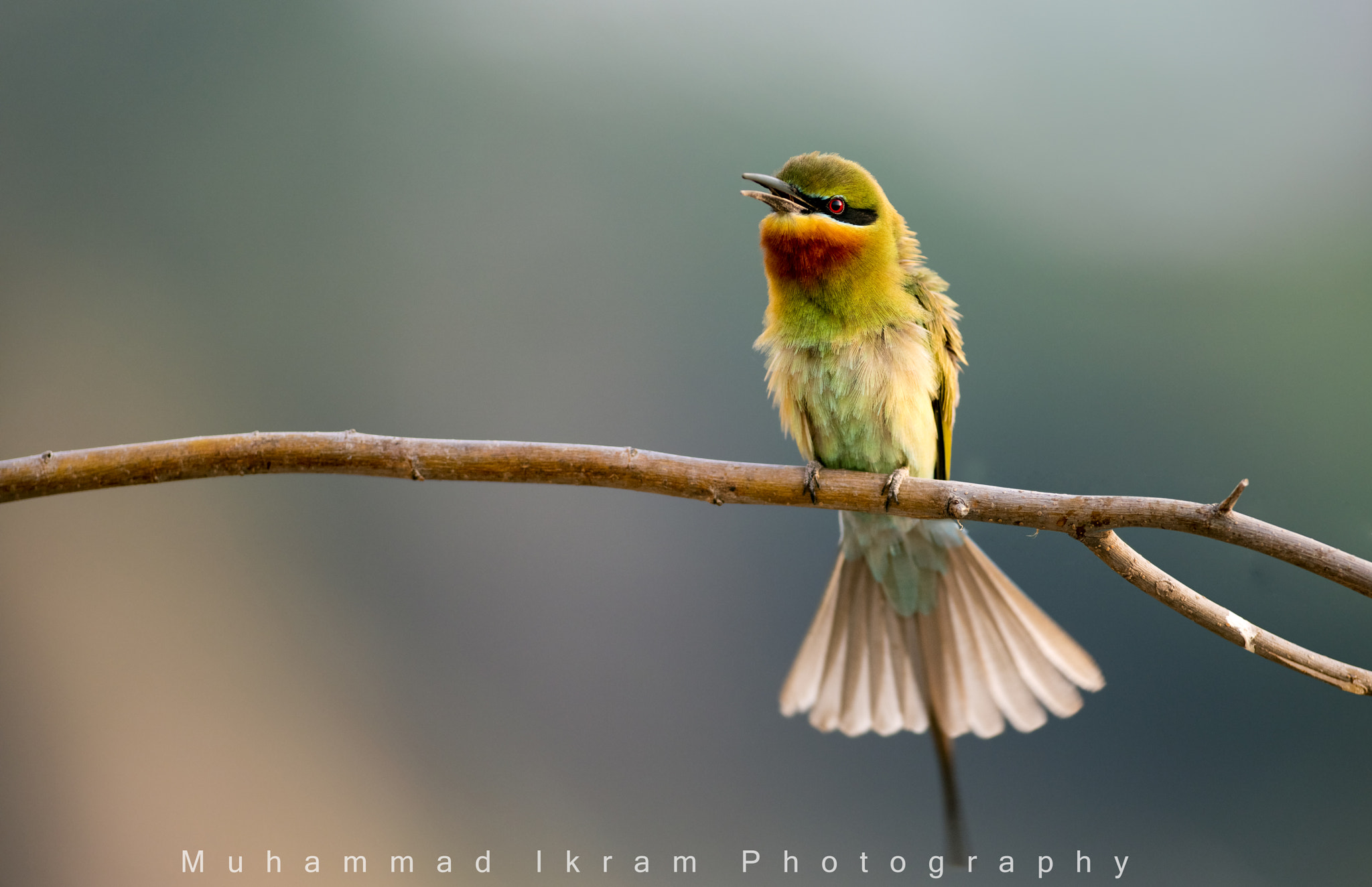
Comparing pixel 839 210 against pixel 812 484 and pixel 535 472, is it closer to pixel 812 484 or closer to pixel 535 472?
pixel 812 484

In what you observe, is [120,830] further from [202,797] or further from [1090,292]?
[1090,292]

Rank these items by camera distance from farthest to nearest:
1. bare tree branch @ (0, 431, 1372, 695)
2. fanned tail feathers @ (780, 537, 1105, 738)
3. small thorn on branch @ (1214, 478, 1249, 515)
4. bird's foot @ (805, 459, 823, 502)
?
fanned tail feathers @ (780, 537, 1105, 738) → bird's foot @ (805, 459, 823, 502) → bare tree branch @ (0, 431, 1372, 695) → small thorn on branch @ (1214, 478, 1249, 515)

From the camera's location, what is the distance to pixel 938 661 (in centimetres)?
145

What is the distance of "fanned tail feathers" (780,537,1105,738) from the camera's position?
1367 millimetres

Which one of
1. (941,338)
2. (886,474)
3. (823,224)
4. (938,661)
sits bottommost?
(938,661)

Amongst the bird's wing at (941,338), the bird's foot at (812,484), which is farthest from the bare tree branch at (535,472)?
the bird's wing at (941,338)

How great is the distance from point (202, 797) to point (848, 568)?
4.08 ft

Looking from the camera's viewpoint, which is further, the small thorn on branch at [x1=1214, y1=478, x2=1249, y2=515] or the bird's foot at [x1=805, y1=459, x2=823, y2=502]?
the bird's foot at [x1=805, y1=459, x2=823, y2=502]

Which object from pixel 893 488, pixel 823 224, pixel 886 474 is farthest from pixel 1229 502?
pixel 823 224

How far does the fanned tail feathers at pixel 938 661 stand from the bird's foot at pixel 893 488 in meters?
0.30

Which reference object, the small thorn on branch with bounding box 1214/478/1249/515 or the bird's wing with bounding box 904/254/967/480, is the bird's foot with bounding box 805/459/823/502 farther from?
the small thorn on branch with bounding box 1214/478/1249/515

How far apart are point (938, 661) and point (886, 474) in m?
0.38

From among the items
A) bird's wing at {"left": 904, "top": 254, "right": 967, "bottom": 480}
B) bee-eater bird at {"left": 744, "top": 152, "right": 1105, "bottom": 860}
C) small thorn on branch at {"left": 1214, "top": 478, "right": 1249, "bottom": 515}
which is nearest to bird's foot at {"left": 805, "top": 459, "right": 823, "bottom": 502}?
bee-eater bird at {"left": 744, "top": 152, "right": 1105, "bottom": 860}

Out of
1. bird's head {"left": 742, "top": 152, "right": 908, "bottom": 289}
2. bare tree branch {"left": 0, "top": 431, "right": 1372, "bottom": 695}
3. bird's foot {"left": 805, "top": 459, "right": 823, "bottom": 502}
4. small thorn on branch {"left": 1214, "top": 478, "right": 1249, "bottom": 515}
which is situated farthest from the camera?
bird's head {"left": 742, "top": 152, "right": 908, "bottom": 289}
